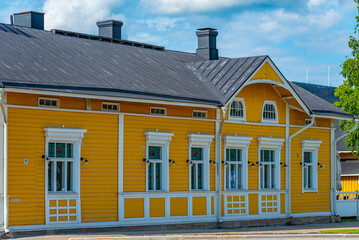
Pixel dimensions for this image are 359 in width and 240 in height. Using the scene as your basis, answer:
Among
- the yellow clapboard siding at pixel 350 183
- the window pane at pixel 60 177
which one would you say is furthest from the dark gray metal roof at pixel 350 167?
the window pane at pixel 60 177

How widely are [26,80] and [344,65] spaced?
2148 centimetres

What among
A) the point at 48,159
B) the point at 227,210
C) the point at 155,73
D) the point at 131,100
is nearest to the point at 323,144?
the point at 227,210

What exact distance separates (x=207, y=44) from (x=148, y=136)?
8804 millimetres

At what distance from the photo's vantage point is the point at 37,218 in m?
21.5

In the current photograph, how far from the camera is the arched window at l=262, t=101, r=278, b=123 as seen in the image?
2900 centimetres

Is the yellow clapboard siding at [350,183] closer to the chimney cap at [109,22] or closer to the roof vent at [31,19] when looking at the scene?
the chimney cap at [109,22]

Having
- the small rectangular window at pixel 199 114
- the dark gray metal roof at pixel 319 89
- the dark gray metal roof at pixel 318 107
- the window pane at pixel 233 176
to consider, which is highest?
the dark gray metal roof at pixel 319 89

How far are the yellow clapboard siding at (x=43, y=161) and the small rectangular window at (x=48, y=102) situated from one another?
0.64 ft

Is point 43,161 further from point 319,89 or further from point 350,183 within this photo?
point 319,89

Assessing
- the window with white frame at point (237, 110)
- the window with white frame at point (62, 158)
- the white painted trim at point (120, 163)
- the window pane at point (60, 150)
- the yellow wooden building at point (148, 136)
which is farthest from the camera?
the window with white frame at point (237, 110)

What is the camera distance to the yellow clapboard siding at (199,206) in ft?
85.4

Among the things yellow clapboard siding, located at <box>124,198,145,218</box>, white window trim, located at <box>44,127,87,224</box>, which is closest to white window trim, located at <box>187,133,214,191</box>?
yellow clapboard siding, located at <box>124,198,145,218</box>

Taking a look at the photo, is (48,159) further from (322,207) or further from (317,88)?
(317,88)

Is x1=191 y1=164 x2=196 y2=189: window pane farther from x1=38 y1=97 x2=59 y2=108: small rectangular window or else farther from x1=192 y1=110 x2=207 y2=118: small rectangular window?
x1=38 y1=97 x2=59 y2=108: small rectangular window
